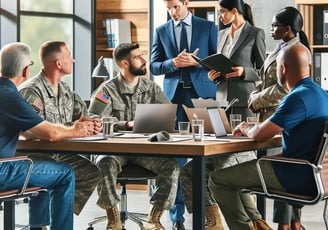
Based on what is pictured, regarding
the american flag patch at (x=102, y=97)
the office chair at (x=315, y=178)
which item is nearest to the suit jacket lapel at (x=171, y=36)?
the american flag patch at (x=102, y=97)

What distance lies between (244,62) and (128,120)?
981 mm

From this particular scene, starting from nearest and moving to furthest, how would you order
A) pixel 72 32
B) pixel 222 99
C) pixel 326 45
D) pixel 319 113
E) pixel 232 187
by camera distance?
pixel 319 113 → pixel 232 187 → pixel 222 99 → pixel 326 45 → pixel 72 32

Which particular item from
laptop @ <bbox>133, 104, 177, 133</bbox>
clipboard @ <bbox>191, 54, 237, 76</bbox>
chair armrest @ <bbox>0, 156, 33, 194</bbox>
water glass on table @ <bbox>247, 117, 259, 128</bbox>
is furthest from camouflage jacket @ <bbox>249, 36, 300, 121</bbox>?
chair armrest @ <bbox>0, 156, 33, 194</bbox>

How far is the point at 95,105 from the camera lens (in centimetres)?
547

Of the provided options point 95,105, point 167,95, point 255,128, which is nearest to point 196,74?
point 167,95

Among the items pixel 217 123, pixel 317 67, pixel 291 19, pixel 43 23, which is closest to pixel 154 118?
pixel 217 123

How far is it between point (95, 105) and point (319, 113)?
182 cm

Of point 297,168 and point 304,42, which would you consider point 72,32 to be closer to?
point 304,42

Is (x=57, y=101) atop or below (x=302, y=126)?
atop

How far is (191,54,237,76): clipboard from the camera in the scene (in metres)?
5.46

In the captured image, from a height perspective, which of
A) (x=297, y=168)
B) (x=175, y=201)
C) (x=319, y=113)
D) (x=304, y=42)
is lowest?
(x=175, y=201)

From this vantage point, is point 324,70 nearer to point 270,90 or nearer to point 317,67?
point 317,67

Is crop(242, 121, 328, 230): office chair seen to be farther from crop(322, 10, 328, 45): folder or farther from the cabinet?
crop(322, 10, 328, 45): folder

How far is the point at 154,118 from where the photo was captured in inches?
199
